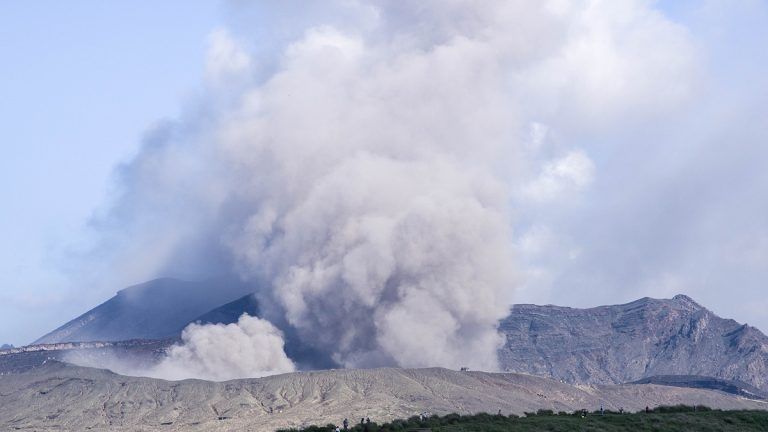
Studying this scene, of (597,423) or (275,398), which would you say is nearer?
(597,423)

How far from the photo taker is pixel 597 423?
71.4 m

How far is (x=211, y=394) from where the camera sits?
170500mm

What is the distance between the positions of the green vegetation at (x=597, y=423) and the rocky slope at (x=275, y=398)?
69402 mm

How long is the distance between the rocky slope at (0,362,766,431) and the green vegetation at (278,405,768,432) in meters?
69.4

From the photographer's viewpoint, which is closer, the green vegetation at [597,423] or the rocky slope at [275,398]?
the green vegetation at [597,423]

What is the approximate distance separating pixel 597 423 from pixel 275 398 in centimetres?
10188

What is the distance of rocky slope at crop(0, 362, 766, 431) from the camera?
154625 mm

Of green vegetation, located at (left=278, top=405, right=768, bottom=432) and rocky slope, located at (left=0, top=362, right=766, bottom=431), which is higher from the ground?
rocky slope, located at (left=0, top=362, right=766, bottom=431)

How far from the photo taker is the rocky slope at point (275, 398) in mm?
154625

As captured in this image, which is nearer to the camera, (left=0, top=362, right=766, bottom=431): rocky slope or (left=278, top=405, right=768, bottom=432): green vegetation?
(left=278, top=405, right=768, bottom=432): green vegetation

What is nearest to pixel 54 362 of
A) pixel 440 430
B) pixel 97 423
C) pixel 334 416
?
pixel 97 423

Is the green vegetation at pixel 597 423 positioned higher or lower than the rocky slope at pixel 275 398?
lower

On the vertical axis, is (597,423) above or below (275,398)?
below

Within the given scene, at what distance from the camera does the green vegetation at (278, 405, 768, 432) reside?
227 feet
